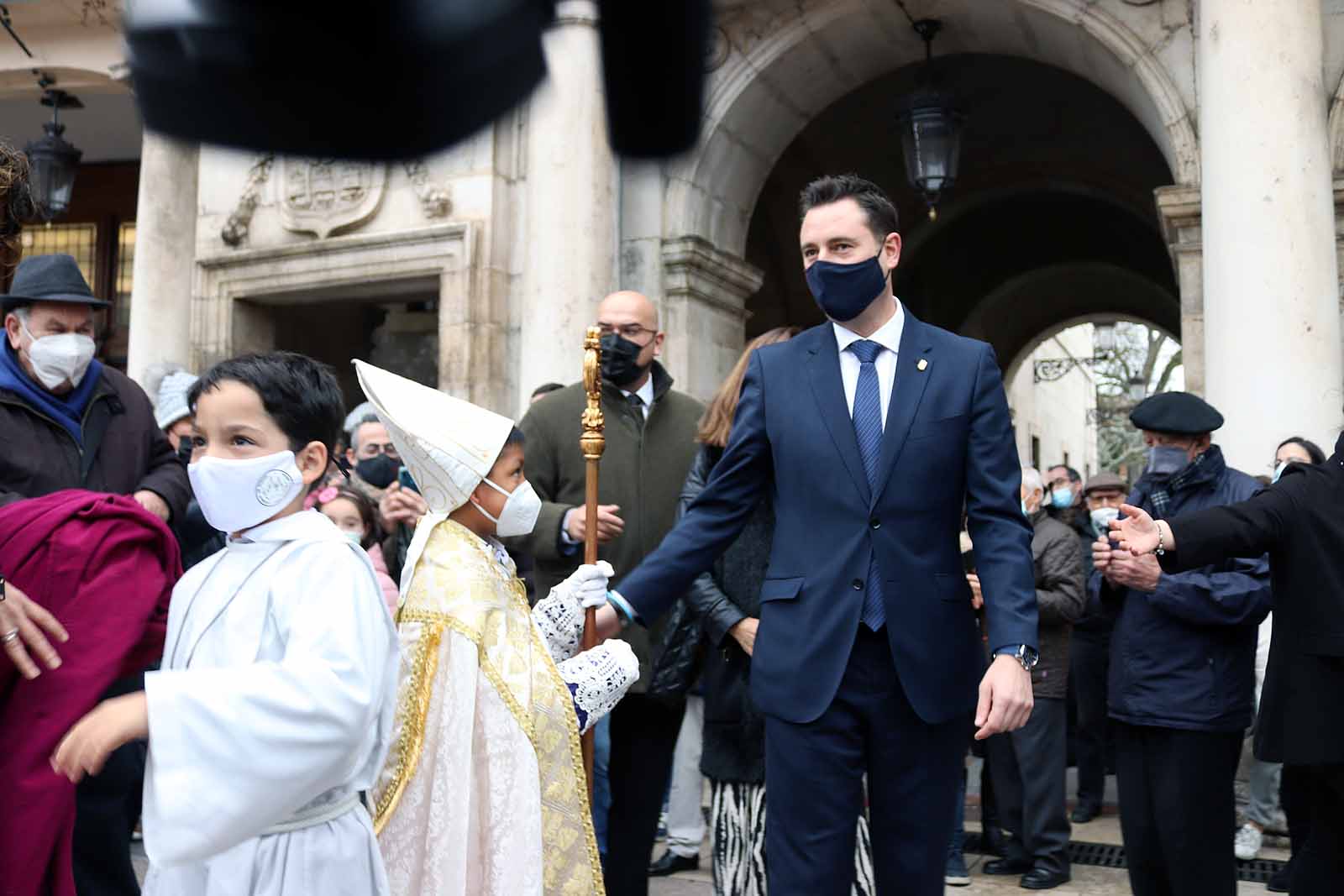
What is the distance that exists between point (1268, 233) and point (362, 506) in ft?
15.8

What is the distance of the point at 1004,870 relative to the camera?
Answer: 6.04 m

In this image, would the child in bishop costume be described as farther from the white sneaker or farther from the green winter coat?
the white sneaker

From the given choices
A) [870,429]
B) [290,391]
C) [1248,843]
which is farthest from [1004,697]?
[1248,843]

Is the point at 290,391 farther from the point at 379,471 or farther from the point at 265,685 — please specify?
the point at 379,471

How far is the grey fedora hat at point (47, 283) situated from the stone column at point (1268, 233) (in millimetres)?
5583

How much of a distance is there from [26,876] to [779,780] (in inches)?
61.1

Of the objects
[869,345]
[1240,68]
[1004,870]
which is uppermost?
[1240,68]

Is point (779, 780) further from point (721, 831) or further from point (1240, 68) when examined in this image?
point (1240, 68)

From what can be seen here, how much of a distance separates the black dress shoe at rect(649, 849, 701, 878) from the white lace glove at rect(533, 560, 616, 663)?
7.87ft

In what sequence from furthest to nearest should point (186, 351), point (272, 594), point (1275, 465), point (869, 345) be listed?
point (186, 351)
point (1275, 465)
point (869, 345)
point (272, 594)

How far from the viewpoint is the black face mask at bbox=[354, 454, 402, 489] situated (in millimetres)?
Answer: 6086

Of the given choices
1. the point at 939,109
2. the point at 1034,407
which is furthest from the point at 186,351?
the point at 1034,407

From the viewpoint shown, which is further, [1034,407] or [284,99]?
[1034,407]

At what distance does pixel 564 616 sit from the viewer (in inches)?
141
